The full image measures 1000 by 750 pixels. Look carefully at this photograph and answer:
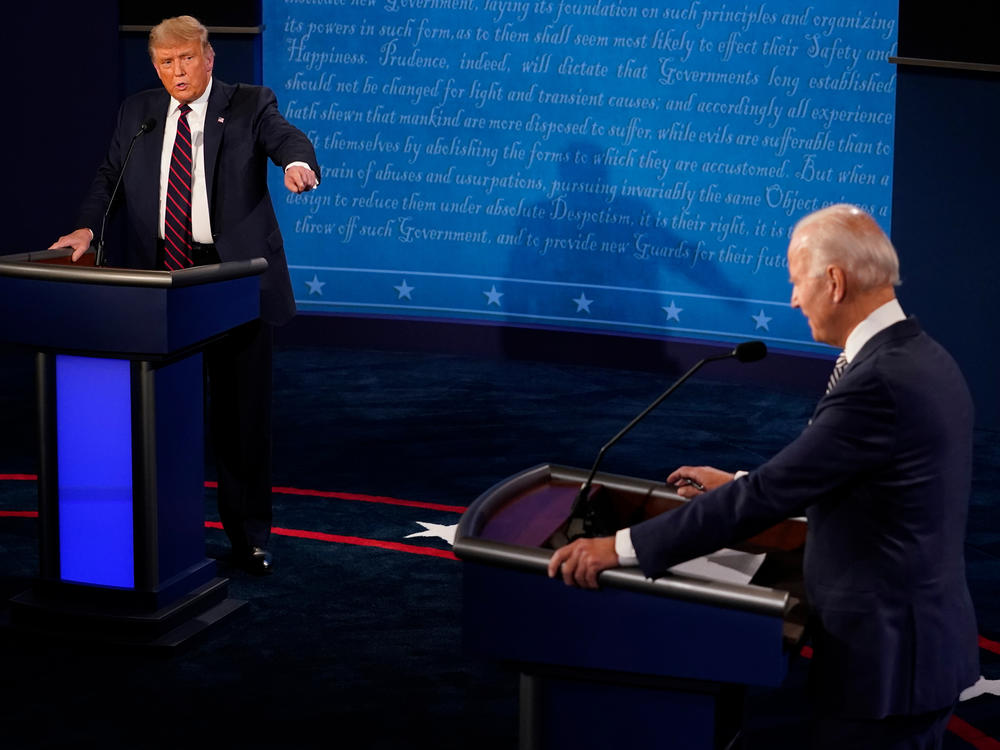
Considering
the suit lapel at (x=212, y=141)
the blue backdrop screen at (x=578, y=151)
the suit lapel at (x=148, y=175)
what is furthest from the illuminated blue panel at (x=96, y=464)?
the blue backdrop screen at (x=578, y=151)

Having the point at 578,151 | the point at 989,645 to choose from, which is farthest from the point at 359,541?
the point at 578,151

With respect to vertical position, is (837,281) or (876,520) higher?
(837,281)

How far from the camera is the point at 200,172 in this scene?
4602 millimetres

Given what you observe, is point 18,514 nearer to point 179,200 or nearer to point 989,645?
point 179,200

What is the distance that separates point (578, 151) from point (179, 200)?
156 inches

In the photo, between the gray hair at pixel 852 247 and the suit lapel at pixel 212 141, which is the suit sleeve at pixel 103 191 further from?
the gray hair at pixel 852 247

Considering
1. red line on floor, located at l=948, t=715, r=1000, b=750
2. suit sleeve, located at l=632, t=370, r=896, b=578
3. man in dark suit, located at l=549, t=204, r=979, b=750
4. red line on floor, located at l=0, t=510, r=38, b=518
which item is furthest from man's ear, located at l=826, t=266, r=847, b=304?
red line on floor, located at l=0, t=510, r=38, b=518

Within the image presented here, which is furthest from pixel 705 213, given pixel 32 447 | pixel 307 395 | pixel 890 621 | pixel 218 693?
pixel 890 621

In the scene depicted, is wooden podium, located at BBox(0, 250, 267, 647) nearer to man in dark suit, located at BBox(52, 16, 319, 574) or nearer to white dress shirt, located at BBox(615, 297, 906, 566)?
man in dark suit, located at BBox(52, 16, 319, 574)

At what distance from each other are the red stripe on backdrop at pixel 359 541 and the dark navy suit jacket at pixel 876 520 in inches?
108

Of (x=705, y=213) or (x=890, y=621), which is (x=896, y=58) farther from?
(x=890, y=621)

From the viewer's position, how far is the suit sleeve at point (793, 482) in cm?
238

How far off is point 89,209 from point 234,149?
0.50 m

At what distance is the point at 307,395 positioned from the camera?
7.49 meters
